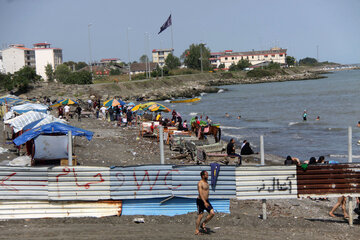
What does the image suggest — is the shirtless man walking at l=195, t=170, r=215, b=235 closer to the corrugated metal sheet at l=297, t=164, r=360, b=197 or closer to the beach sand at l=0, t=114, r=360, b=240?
the beach sand at l=0, t=114, r=360, b=240

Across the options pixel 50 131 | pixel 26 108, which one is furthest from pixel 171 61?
pixel 50 131

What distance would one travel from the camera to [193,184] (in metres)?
8.37

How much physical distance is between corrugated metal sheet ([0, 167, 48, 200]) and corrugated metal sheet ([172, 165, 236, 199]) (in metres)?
2.63

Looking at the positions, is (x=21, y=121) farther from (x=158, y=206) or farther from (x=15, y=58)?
(x=15, y=58)

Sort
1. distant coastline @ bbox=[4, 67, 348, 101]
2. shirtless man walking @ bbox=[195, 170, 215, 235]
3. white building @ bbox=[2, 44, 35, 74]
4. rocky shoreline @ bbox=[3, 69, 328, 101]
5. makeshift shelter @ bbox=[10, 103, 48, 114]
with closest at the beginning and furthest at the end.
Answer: shirtless man walking @ bbox=[195, 170, 215, 235]
makeshift shelter @ bbox=[10, 103, 48, 114]
rocky shoreline @ bbox=[3, 69, 328, 101]
distant coastline @ bbox=[4, 67, 348, 101]
white building @ bbox=[2, 44, 35, 74]

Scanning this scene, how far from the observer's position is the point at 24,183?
827cm

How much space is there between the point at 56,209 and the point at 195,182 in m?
2.88

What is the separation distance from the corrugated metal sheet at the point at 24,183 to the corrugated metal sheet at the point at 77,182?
0.16 m

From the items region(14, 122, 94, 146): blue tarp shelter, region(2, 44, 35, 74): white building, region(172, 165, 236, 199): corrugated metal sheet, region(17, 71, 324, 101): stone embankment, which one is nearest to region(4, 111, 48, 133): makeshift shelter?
region(14, 122, 94, 146): blue tarp shelter

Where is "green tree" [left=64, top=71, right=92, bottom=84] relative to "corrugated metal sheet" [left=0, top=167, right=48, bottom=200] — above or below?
above

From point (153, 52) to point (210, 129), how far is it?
149 metres

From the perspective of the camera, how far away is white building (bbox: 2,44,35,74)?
10762 cm

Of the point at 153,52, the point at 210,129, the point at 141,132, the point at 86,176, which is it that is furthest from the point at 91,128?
the point at 153,52

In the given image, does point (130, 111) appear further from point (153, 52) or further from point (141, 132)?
point (153, 52)
